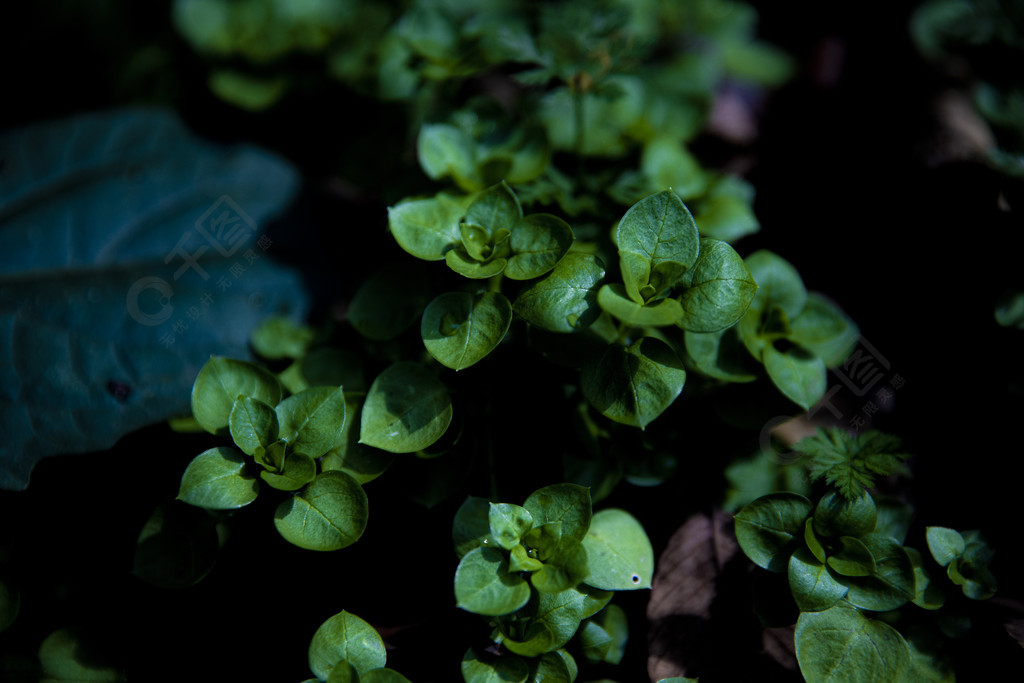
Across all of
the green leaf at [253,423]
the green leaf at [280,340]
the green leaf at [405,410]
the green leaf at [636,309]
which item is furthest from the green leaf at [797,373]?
the green leaf at [280,340]

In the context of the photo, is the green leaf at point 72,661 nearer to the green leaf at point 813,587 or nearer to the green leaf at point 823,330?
the green leaf at point 813,587

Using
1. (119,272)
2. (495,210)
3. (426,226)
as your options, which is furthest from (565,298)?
(119,272)

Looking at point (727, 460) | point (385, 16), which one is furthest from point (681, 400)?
point (385, 16)

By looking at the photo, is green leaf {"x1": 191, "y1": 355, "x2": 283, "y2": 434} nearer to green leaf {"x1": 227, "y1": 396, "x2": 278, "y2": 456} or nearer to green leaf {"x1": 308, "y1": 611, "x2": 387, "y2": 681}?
green leaf {"x1": 227, "y1": 396, "x2": 278, "y2": 456}

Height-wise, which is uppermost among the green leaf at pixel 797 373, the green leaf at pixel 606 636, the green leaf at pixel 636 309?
the green leaf at pixel 636 309

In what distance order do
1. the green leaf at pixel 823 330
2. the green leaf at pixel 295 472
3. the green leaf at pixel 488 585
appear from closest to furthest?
the green leaf at pixel 488 585, the green leaf at pixel 295 472, the green leaf at pixel 823 330

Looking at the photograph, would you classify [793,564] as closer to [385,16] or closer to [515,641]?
[515,641]
